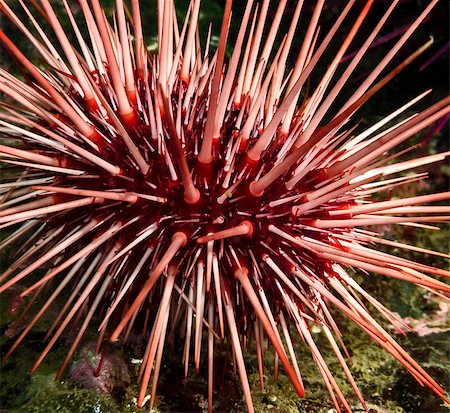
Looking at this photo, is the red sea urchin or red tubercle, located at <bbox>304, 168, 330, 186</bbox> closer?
the red sea urchin

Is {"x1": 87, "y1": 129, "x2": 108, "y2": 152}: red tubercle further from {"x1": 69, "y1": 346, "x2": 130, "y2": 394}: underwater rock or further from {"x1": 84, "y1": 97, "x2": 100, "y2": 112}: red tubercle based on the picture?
{"x1": 69, "y1": 346, "x2": 130, "y2": 394}: underwater rock

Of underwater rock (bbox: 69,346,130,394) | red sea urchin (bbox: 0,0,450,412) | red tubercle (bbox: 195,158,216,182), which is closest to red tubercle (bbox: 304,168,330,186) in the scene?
red sea urchin (bbox: 0,0,450,412)

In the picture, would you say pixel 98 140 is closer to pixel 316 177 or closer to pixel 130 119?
pixel 130 119

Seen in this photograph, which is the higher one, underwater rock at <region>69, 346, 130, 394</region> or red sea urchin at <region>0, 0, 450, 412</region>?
red sea urchin at <region>0, 0, 450, 412</region>

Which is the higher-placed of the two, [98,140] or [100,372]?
[98,140]

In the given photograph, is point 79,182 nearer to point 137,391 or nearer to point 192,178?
point 192,178

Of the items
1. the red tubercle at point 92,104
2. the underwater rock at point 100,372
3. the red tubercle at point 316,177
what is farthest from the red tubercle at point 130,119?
the underwater rock at point 100,372

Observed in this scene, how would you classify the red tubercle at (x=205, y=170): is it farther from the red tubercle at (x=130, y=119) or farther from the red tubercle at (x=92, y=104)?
the red tubercle at (x=92, y=104)

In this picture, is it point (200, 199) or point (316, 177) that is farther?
point (316, 177)

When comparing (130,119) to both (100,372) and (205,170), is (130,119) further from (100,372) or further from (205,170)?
(100,372)

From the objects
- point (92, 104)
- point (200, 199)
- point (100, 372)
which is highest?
point (92, 104)

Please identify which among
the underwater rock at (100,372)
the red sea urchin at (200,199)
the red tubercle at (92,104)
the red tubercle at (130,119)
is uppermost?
the red tubercle at (92,104)

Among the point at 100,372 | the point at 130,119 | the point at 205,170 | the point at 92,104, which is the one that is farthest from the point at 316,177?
the point at 100,372
